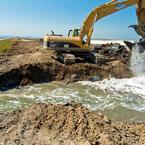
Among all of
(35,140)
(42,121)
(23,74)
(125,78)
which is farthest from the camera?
(125,78)

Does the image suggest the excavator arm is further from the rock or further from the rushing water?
the rushing water

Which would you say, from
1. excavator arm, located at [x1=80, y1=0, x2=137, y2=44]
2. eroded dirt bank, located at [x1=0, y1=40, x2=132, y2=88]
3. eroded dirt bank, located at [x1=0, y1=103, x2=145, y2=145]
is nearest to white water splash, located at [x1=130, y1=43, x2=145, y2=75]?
eroded dirt bank, located at [x1=0, y1=40, x2=132, y2=88]

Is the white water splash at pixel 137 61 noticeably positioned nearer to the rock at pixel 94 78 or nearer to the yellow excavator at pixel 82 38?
the yellow excavator at pixel 82 38

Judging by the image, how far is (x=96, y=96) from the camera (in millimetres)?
15688

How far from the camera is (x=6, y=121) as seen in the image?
8.64 metres

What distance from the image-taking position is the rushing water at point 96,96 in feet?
44.2

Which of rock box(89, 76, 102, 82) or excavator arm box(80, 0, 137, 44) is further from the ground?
excavator arm box(80, 0, 137, 44)

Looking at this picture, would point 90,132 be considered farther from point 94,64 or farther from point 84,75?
point 94,64

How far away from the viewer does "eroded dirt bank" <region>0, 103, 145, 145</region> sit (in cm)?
753

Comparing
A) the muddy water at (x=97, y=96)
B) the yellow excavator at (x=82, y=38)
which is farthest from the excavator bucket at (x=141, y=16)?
the muddy water at (x=97, y=96)

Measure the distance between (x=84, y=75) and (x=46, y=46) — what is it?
3.04 meters

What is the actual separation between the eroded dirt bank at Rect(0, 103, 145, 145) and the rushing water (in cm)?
413

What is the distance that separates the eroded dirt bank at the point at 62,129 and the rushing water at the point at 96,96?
4134 mm

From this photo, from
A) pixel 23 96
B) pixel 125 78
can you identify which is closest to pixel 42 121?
pixel 23 96
